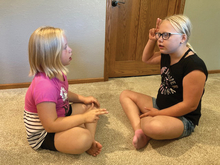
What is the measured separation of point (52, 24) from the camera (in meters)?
1.58

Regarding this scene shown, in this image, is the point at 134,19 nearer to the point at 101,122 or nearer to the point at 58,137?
the point at 101,122

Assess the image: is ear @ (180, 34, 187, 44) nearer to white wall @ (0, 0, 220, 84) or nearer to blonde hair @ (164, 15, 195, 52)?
blonde hair @ (164, 15, 195, 52)

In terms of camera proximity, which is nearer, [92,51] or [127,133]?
[127,133]

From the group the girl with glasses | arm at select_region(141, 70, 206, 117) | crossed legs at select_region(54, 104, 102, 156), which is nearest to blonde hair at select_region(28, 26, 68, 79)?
crossed legs at select_region(54, 104, 102, 156)

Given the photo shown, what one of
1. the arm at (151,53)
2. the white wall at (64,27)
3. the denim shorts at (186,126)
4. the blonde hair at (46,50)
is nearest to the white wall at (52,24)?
the white wall at (64,27)

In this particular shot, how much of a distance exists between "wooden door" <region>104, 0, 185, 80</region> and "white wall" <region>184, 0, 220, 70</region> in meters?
0.18

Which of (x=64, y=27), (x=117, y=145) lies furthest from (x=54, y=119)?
(x=64, y=27)

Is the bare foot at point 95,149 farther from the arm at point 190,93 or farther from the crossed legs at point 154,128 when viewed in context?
the arm at point 190,93

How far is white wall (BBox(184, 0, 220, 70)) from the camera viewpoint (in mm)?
1949

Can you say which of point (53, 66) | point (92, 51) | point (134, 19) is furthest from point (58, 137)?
point (134, 19)

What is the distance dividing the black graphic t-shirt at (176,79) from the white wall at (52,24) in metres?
0.82

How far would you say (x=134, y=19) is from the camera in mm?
1848

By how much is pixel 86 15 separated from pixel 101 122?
957 millimetres

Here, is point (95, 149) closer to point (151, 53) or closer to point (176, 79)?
point (176, 79)
